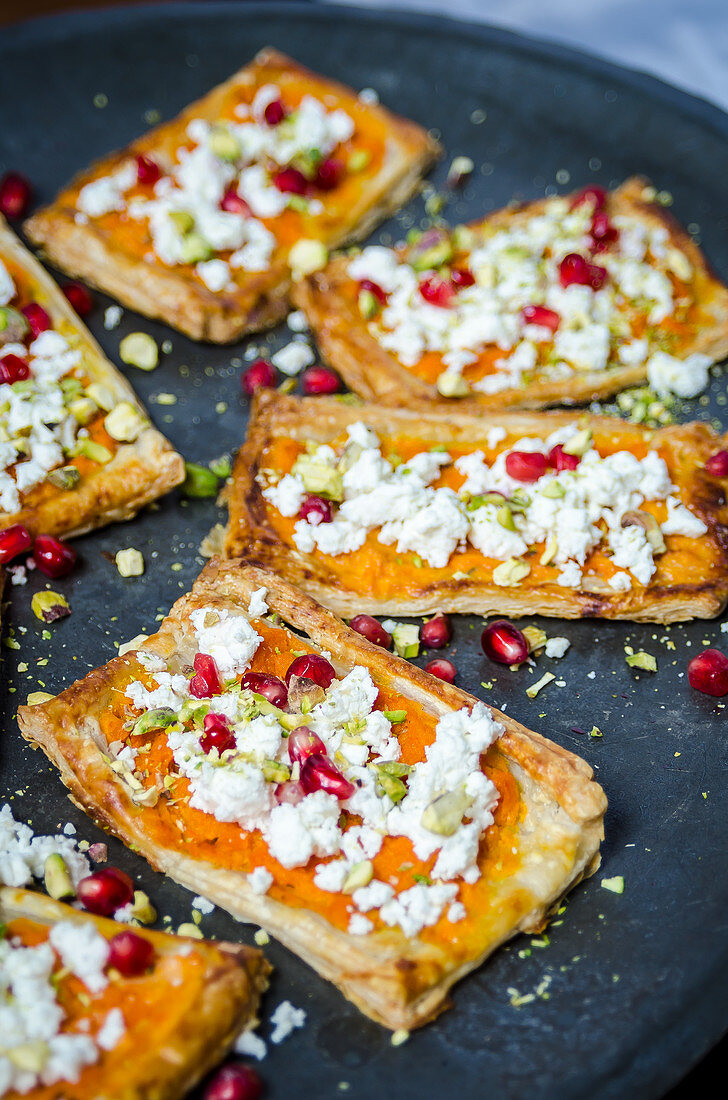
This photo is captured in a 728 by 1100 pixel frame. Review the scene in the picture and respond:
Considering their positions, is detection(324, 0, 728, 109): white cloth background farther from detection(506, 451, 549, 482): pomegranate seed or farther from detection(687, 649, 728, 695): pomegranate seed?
detection(687, 649, 728, 695): pomegranate seed

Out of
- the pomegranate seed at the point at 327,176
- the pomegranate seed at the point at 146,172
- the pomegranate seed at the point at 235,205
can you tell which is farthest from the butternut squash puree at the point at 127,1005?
the pomegranate seed at the point at 327,176

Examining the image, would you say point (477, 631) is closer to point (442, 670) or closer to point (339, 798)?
point (442, 670)

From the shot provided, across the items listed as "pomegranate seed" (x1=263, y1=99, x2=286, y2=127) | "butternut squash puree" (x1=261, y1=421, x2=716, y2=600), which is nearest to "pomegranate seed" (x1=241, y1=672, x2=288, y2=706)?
"butternut squash puree" (x1=261, y1=421, x2=716, y2=600)

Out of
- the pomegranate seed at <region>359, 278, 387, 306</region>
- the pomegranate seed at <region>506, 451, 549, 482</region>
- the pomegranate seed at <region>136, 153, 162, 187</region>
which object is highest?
the pomegranate seed at <region>506, 451, 549, 482</region>

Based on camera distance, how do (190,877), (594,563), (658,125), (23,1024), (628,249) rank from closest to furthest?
(23,1024) → (190,877) → (594,563) → (628,249) → (658,125)

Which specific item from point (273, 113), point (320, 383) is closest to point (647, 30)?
point (273, 113)

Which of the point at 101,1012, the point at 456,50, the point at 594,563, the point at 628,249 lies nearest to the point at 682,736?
the point at 594,563

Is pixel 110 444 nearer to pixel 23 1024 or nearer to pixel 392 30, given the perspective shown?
pixel 23 1024
